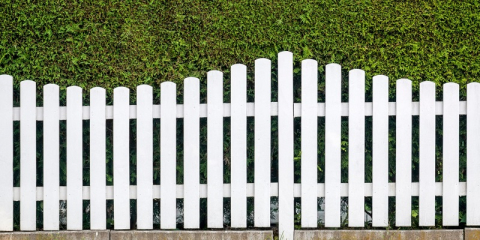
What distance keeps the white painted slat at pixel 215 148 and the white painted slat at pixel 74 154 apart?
100cm

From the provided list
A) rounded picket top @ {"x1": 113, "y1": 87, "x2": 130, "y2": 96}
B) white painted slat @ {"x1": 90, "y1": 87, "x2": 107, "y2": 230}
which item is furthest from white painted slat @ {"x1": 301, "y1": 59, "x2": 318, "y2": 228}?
white painted slat @ {"x1": 90, "y1": 87, "x2": 107, "y2": 230}

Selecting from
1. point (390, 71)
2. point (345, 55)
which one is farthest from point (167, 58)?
point (390, 71)

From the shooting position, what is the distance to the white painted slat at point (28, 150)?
480 cm

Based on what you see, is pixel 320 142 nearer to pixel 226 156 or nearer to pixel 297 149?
pixel 297 149

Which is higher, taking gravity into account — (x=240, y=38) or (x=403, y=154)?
(x=240, y=38)

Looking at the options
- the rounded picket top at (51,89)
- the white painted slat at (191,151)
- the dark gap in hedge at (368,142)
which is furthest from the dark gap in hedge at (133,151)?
the dark gap in hedge at (368,142)

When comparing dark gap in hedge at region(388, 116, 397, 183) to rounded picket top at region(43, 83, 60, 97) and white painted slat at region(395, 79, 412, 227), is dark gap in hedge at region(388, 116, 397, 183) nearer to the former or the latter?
white painted slat at region(395, 79, 412, 227)

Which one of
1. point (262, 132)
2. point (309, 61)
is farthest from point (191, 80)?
point (309, 61)

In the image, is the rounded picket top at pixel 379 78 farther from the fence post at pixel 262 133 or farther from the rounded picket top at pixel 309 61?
the fence post at pixel 262 133

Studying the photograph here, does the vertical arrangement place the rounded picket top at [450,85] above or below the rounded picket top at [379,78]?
below

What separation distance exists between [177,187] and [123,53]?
116 cm

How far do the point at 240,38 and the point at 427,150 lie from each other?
5.58 ft

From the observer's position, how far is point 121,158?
4.79 m

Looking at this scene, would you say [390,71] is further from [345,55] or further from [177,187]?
[177,187]
